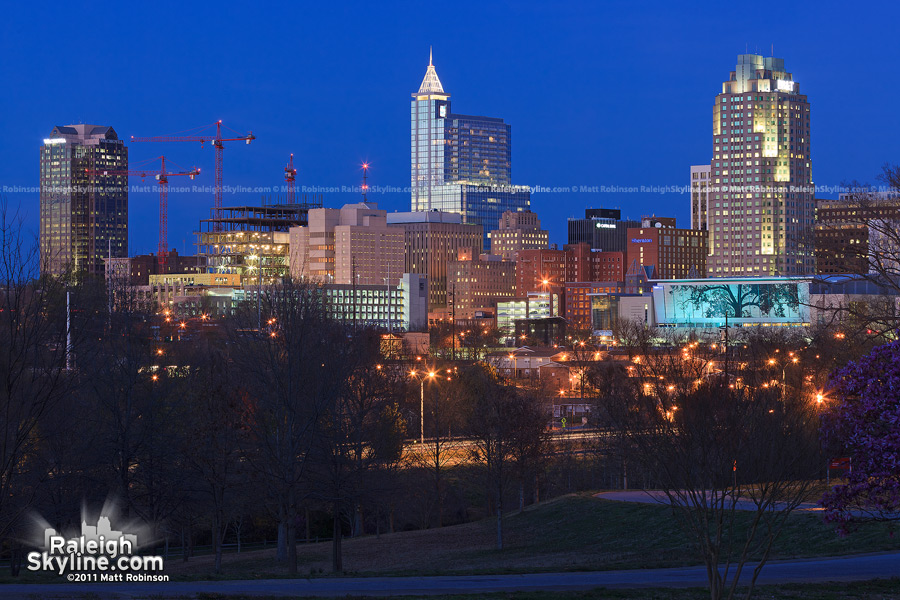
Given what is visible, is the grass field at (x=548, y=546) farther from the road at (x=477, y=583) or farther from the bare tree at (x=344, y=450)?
the bare tree at (x=344, y=450)

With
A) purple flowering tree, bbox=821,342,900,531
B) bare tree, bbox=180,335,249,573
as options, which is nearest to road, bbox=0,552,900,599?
purple flowering tree, bbox=821,342,900,531

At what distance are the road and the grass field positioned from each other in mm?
1917

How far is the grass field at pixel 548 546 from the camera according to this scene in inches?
1355

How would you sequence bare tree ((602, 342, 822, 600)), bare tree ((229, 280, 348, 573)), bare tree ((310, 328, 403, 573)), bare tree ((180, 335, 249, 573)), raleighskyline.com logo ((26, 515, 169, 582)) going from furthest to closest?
bare tree ((310, 328, 403, 573)), bare tree ((180, 335, 249, 573)), bare tree ((229, 280, 348, 573)), raleighskyline.com logo ((26, 515, 169, 582)), bare tree ((602, 342, 822, 600))

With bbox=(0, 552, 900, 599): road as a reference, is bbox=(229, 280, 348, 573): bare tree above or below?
above

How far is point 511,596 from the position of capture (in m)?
25.7

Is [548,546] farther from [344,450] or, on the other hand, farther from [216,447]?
[216,447]

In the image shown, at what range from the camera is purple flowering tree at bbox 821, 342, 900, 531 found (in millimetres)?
20078

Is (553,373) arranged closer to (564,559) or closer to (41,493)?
(564,559)

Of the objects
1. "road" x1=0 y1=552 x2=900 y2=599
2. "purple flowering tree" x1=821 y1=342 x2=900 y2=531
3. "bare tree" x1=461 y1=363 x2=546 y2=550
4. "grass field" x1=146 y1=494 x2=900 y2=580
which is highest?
"purple flowering tree" x1=821 y1=342 x2=900 y2=531

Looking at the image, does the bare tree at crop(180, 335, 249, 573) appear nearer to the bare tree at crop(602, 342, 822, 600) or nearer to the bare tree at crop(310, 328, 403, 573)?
the bare tree at crop(310, 328, 403, 573)

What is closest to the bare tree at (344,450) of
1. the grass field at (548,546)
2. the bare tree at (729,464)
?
the grass field at (548,546)

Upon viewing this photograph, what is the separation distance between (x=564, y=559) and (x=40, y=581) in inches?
706

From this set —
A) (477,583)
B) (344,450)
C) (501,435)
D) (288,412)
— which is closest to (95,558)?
(288,412)
